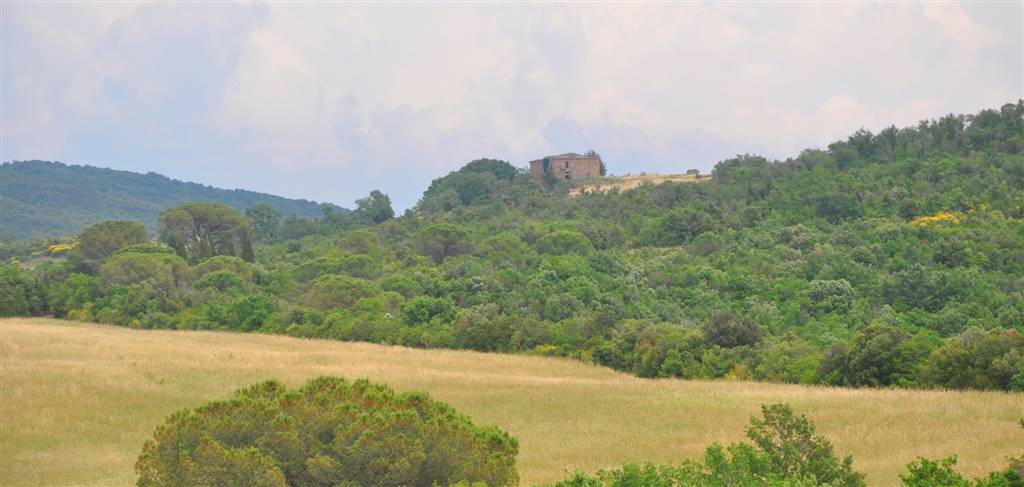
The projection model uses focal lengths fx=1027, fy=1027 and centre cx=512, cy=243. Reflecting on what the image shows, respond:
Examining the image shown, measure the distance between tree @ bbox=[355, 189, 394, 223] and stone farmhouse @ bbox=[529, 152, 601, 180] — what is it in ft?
58.2

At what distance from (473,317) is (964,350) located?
21.9 meters

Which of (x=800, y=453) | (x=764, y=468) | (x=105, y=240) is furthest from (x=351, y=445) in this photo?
(x=105, y=240)

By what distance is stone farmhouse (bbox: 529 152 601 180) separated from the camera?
362 feet

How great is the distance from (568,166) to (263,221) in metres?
32.6

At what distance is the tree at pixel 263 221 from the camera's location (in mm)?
101481

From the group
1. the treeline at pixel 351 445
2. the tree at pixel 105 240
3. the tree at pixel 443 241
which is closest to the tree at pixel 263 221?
the tree at pixel 105 240

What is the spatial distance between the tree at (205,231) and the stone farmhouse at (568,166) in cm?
4161

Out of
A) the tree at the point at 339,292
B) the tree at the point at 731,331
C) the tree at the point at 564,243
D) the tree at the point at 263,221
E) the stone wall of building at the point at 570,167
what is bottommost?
the tree at the point at 731,331

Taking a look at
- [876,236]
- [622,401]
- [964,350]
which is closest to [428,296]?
[876,236]

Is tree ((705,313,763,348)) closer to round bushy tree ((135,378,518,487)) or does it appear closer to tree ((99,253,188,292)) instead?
round bushy tree ((135,378,518,487))

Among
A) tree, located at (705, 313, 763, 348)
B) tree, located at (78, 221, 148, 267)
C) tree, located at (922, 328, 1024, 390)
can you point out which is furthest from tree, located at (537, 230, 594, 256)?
tree, located at (922, 328, 1024, 390)

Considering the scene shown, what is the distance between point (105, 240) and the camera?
68438 mm

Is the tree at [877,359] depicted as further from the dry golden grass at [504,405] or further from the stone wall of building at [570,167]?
the stone wall of building at [570,167]

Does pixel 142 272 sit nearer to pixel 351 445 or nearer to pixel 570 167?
pixel 351 445
